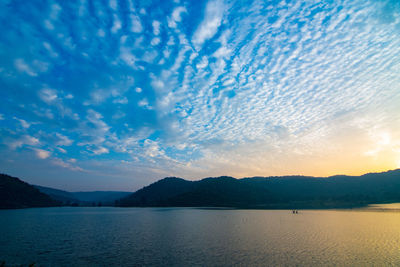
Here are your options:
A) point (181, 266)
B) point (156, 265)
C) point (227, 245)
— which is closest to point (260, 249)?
point (227, 245)

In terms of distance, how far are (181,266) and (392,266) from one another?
106 ft

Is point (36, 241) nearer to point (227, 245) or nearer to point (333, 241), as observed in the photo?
point (227, 245)

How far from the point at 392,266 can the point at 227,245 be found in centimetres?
2809

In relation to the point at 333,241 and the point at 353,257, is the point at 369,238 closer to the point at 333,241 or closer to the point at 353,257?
the point at 333,241

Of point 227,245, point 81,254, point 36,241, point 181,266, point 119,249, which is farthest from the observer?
point 36,241

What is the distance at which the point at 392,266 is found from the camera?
33125mm

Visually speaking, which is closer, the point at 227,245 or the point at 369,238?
the point at 227,245

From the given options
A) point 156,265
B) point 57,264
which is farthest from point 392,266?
point 57,264

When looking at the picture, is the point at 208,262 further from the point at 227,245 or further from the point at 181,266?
the point at 227,245

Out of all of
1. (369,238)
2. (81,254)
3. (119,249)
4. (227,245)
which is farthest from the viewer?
(369,238)

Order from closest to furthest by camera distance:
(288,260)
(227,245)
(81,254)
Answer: (288,260)
(81,254)
(227,245)

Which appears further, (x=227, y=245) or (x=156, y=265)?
(x=227, y=245)

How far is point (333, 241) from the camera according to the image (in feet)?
174

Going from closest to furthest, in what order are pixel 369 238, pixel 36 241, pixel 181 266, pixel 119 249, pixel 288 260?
pixel 181 266 → pixel 288 260 → pixel 119 249 → pixel 36 241 → pixel 369 238
